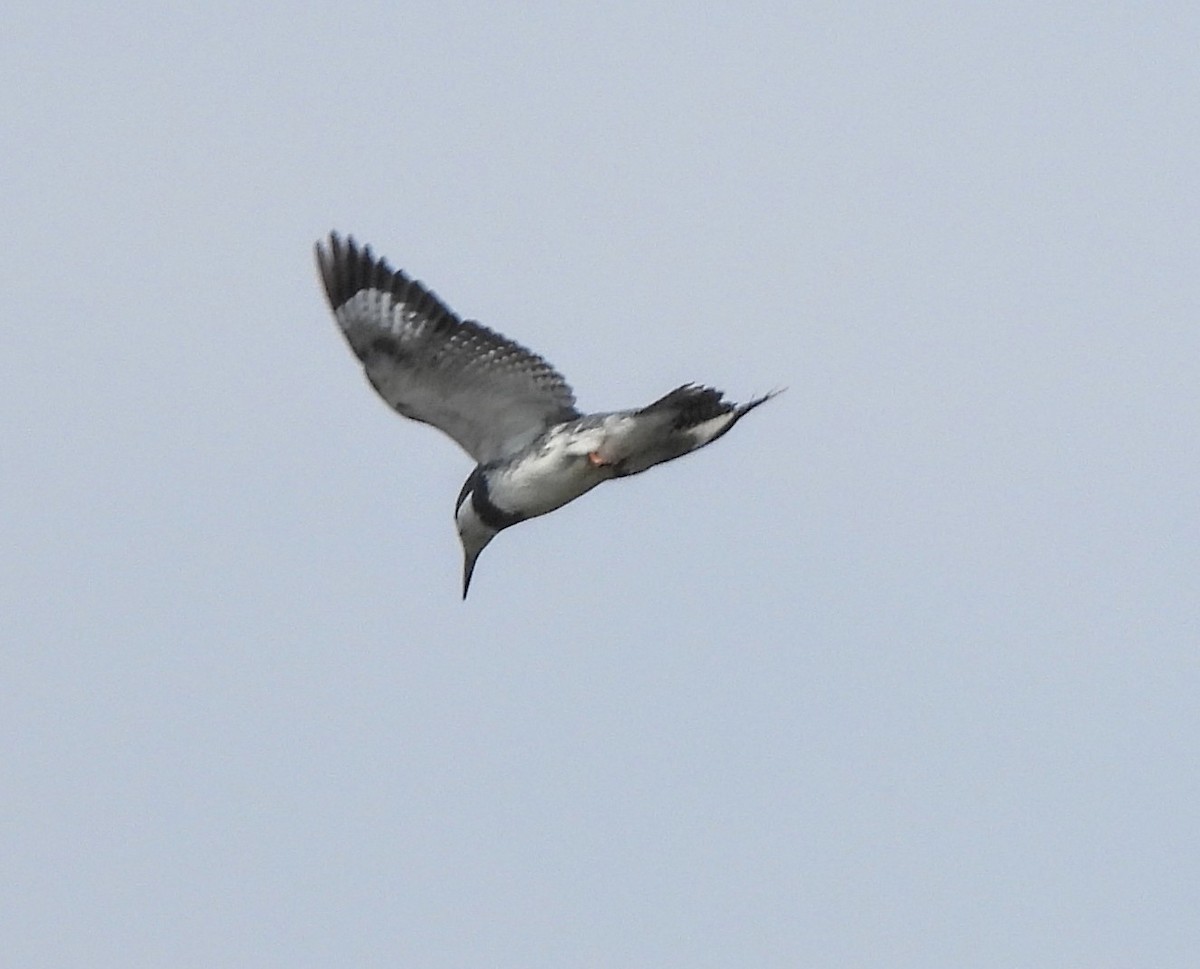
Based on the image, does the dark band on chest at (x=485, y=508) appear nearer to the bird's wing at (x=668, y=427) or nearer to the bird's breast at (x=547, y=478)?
the bird's breast at (x=547, y=478)

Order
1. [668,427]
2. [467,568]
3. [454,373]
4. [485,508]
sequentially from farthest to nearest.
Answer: [467,568] < [454,373] < [485,508] < [668,427]

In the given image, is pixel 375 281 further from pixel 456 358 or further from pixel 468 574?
pixel 468 574

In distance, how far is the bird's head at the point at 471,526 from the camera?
12.7 metres

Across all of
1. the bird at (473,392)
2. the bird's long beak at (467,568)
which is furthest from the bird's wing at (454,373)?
the bird's long beak at (467,568)

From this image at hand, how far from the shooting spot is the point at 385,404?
13.0 meters

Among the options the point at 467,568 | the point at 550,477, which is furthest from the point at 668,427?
the point at 467,568

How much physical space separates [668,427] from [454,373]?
1.73 meters

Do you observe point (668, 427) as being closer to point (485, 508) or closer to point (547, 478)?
point (547, 478)

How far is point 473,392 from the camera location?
42.2ft

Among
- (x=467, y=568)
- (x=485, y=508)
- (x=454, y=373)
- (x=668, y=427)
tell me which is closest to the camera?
(x=668, y=427)

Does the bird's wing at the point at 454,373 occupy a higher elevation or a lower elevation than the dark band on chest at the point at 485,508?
higher

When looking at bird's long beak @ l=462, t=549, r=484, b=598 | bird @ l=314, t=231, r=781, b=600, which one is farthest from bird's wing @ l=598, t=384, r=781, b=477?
bird's long beak @ l=462, t=549, r=484, b=598

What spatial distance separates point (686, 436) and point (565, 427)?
0.75m

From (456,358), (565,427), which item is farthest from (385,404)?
(565,427)
